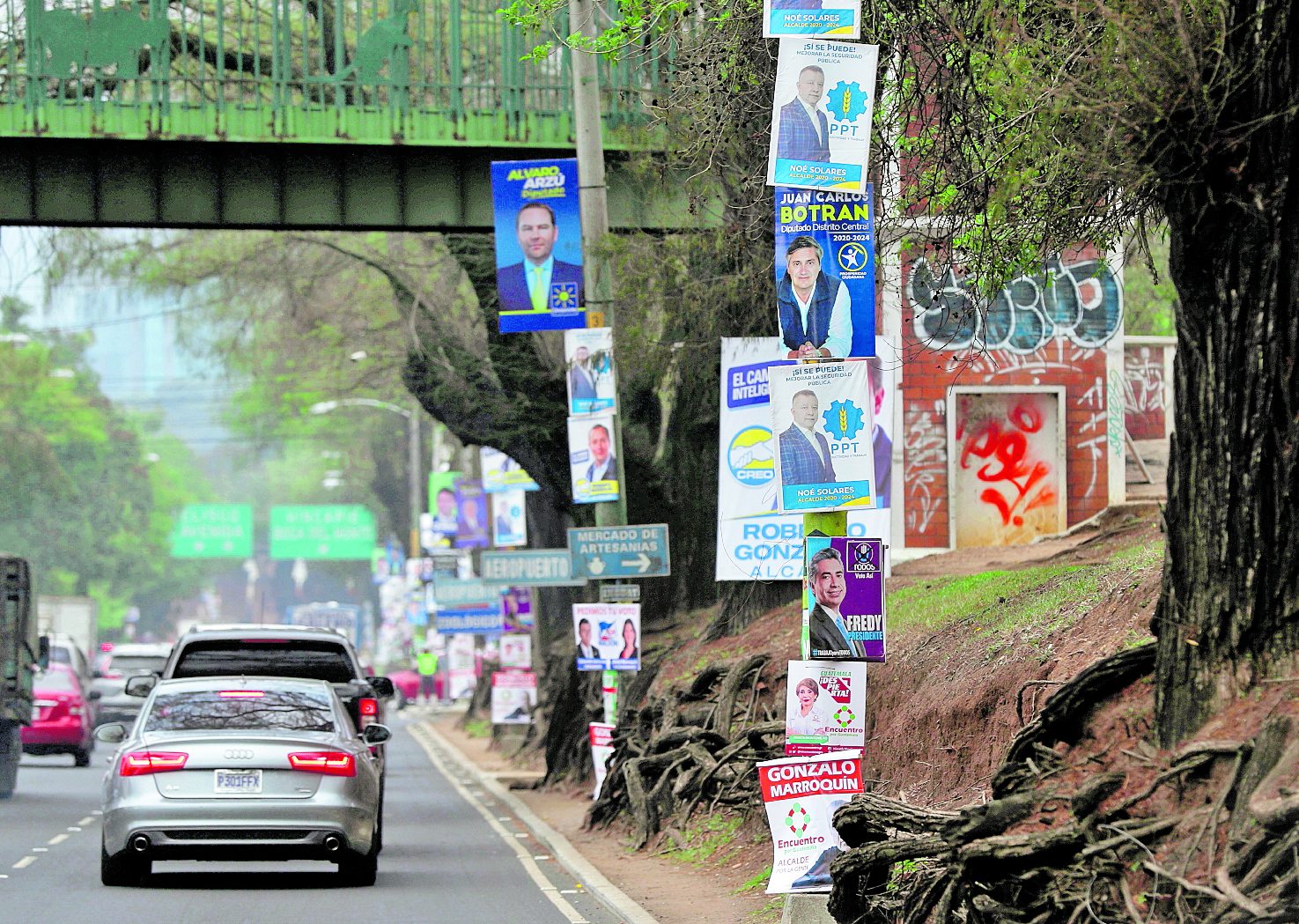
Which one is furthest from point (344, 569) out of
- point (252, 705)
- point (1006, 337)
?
point (252, 705)

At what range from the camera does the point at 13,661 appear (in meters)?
21.8

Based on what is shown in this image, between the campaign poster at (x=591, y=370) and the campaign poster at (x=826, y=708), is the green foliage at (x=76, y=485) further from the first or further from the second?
the campaign poster at (x=826, y=708)

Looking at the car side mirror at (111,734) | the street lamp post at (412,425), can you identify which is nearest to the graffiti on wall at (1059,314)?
the car side mirror at (111,734)

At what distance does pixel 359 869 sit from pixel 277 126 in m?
8.49

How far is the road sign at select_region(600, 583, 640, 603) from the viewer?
62.1ft

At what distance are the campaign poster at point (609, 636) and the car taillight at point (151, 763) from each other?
20.2 feet

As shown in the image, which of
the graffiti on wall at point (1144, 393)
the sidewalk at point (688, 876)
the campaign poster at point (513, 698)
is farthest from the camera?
the campaign poster at point (513, 698)

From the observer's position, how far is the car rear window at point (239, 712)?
13.7 metres

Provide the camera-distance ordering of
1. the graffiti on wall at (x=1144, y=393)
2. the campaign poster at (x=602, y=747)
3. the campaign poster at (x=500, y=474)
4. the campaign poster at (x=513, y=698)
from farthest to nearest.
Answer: the campaign poster at (x=500, y=474)
the campaign poster at (x=513, y=698)
the graffiti on wall at (x=1144, y=393)
the campaign poster at (x=602, y=747)

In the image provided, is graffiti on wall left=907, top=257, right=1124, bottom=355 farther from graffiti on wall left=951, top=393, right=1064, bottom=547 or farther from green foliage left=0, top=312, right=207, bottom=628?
green foliage left=0, top=312, right=207, bottom=628

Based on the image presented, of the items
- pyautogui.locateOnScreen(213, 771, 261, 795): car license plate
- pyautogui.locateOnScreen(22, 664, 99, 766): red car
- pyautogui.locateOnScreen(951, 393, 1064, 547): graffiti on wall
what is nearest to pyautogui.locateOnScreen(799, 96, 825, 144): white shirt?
pyautogui.locateOnScreen(213, 771, 261, 795): car license plate

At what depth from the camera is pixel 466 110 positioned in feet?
64.7

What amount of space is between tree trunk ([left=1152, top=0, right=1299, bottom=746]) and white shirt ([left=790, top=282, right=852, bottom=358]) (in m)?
2.71

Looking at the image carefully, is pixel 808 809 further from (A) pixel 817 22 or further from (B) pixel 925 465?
(B) pixel 925 465
